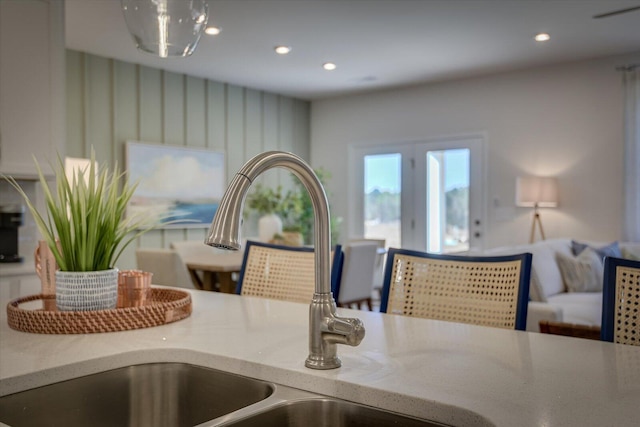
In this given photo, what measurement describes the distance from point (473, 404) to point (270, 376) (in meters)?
0.38

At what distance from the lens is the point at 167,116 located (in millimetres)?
6273

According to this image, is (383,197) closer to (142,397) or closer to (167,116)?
(167,116)

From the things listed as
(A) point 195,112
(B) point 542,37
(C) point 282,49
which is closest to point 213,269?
(C) point 282,49

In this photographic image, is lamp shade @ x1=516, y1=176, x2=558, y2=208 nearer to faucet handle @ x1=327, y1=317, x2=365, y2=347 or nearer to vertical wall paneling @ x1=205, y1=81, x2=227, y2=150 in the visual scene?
vertical wall paneling @ x1=205, y1=81, x2=227, y2=150

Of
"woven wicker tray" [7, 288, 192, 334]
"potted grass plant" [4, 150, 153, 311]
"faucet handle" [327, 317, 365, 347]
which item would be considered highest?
"potted grass plant" [4, 150, 153, 311]

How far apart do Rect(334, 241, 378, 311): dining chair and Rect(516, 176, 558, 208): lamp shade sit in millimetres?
1840

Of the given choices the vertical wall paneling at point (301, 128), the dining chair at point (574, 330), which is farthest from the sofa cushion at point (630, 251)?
the vertical wall paneling at point (301, 128)

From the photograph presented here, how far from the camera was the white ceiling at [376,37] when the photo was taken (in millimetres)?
4285

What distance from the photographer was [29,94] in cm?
350

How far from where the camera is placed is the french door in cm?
666

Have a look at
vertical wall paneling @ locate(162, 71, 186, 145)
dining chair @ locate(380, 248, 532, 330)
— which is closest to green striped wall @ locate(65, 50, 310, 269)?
vertical wall paneling @ locate(162, 71, 186, 145)

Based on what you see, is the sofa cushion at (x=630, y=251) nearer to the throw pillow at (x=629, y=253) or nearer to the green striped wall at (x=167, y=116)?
the throw pillow at (x=629, y=253)

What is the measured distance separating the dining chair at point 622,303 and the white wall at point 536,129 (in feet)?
15.7

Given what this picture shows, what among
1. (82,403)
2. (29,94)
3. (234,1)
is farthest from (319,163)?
(82,403)
